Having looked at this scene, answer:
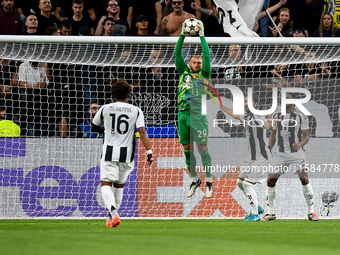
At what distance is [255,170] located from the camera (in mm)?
10703

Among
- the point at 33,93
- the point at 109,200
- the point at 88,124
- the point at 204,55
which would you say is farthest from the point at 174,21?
the point at 109,200

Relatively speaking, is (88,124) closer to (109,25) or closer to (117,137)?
(109,25)

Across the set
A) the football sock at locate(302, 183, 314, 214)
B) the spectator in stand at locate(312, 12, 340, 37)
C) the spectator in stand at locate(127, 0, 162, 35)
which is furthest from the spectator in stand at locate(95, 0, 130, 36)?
the football sock at locate(302, 183, 314, 214)

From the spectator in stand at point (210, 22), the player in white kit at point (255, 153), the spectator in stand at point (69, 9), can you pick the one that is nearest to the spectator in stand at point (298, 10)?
the spectator in stand at point (210, 22)

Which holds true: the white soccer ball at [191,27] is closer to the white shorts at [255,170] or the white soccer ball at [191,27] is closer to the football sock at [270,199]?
the white shorts at [255,170]

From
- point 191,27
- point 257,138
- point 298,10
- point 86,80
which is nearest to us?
point 191,27

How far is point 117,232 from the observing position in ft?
23.4

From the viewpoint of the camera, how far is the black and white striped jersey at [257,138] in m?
10.8

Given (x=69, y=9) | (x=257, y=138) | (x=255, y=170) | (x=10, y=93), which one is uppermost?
(x=69, y=9)

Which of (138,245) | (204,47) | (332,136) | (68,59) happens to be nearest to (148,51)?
(68,59)

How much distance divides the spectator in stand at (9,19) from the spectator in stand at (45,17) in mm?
508

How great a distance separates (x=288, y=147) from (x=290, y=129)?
1.08 ft

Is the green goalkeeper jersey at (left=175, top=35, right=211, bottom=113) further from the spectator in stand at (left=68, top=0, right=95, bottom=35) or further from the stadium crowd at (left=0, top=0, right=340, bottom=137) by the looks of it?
the spectator in stand at (left=68, top=0, right=95, bottom=35)

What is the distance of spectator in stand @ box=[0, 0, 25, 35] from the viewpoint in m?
13.3
